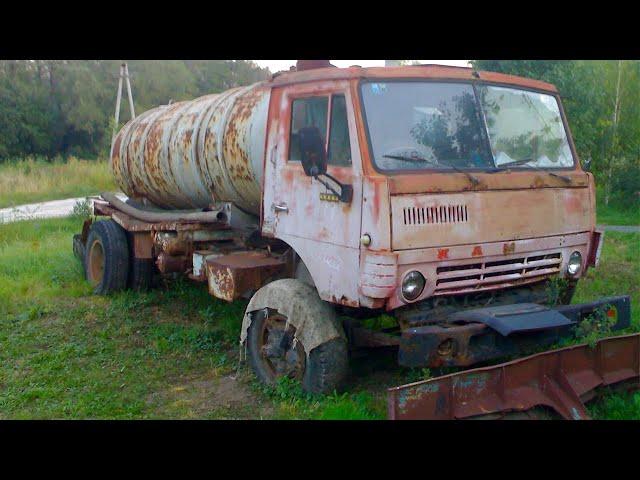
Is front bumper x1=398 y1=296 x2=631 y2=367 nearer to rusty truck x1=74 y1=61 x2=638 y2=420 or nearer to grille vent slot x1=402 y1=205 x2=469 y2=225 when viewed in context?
rusty truck x1=74 y1=61 x2=638 y2=420

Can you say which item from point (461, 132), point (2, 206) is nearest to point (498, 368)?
point (461, 132)

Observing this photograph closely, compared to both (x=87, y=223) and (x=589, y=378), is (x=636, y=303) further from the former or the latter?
(x=87, y=223)

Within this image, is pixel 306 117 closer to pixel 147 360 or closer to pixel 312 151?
pixel 312 151

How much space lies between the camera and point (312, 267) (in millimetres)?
5266

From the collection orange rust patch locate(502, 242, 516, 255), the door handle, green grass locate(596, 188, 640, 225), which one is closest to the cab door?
the door handle

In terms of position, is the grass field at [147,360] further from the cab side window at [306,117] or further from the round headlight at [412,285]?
the cab side window at [306,117]

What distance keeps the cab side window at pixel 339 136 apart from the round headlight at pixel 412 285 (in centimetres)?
94

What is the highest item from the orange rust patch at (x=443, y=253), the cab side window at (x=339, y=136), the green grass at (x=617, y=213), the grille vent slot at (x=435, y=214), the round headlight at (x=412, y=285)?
the cab side window at (x=339, y=136)

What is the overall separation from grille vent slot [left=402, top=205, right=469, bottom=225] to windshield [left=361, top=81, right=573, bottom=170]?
33cm

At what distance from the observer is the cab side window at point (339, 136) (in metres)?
4.95

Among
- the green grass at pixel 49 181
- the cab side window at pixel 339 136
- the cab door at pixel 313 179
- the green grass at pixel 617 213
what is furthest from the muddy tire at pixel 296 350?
the green grass at pixel 49 181

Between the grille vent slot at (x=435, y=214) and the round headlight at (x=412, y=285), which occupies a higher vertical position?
the grille vent slot at (x=435, y=214)

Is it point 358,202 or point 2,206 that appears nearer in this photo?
point 358,202

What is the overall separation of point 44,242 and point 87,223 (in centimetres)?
412
